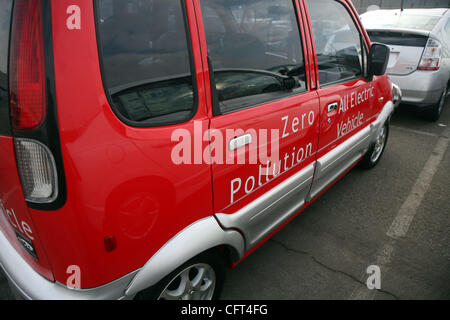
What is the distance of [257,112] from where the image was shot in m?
1.58

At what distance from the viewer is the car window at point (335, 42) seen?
208 centimetres

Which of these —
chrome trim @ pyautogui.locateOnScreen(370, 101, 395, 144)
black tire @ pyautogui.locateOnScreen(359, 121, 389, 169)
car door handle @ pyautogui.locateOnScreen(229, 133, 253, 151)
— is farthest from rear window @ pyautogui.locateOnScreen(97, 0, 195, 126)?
black tire @ pyautogui.locateOnScreen(359, 121, 389, 169)

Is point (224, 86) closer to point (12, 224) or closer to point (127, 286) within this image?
point (127, 286)

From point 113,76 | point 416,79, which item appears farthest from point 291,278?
point 416,79

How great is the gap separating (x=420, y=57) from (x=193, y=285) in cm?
465

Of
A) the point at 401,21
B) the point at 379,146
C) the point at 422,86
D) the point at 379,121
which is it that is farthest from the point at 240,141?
the point at 401,21

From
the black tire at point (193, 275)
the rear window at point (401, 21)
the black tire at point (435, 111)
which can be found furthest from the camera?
the black tire at point (435, 111)

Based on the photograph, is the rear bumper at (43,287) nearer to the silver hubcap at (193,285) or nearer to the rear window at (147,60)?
the silver hubcap at (193,285)

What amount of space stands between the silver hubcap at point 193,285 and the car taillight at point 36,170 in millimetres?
725

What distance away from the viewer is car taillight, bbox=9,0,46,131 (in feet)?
3.08

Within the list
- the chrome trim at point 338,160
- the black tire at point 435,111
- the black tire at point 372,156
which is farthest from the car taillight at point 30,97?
the black tire at point 435,111

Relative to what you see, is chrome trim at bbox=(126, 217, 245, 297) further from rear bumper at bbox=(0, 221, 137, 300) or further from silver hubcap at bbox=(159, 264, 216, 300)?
silver hubcap at bbox=(159, 264, 216, 300)

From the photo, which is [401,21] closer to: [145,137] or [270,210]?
[270,210]

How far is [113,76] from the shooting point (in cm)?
107
